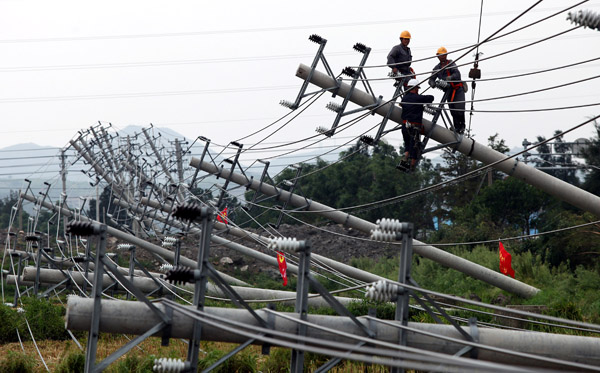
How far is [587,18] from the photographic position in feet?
23.0

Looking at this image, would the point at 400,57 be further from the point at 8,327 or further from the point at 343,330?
the point at 8,327

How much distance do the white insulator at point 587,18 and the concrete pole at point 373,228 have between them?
872cm

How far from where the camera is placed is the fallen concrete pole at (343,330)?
317 inches

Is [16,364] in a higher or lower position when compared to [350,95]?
lower

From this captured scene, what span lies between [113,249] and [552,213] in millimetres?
21920

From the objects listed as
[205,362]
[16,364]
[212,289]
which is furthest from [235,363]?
[212,289]

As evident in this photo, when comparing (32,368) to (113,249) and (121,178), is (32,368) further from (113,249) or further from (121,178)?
(113,249)

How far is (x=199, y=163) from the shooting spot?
62.0ft

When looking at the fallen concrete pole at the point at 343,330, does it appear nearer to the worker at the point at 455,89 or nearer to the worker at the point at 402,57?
the worker at the point at 455,89

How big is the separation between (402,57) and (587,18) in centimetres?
775

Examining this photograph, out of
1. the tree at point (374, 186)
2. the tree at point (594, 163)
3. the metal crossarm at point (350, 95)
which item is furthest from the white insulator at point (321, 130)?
the tree at point (374, 186)

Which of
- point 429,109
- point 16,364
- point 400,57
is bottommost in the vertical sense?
point 16,364

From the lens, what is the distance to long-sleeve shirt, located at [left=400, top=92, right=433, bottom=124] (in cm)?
1346

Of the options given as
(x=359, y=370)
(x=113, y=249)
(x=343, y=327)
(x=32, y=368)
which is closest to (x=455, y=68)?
(x=359, y=370)
